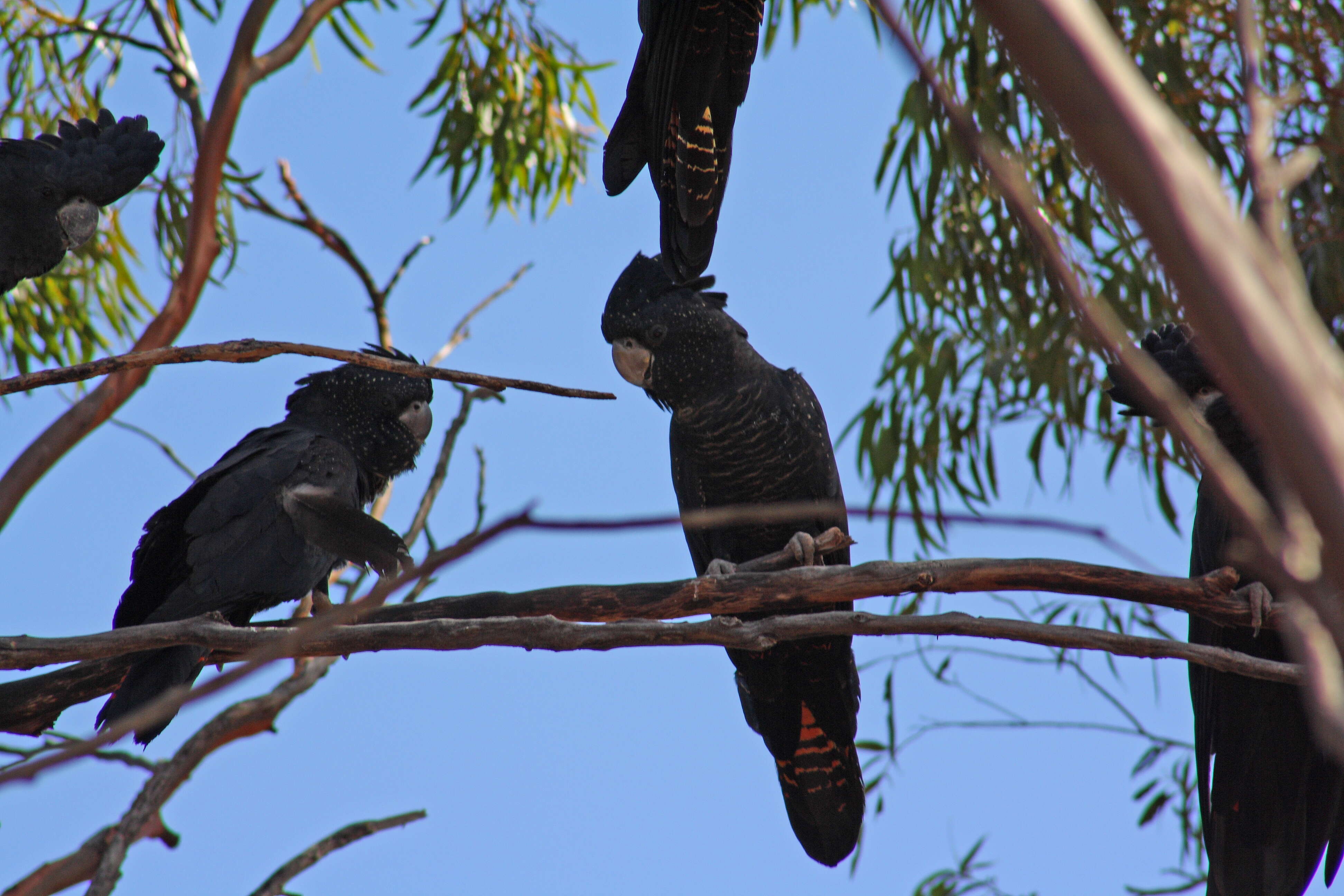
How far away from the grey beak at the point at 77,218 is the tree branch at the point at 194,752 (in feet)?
3.81

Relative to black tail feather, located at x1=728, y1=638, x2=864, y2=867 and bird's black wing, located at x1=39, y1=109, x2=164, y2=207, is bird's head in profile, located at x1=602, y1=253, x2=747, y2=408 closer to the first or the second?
black tail feather, located at x1=728, y1=638, x2=864, y2=867

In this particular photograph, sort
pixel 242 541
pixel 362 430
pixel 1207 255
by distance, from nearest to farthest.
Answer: pixel 1207 255 < pixel 242 541 < pixel 362 430

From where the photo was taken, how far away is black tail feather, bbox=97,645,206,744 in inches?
66.9

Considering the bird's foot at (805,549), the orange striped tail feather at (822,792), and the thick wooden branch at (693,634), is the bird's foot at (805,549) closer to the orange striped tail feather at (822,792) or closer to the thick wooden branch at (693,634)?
the thick wooden branch at (693,634)

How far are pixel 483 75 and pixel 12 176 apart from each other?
7.39 feet

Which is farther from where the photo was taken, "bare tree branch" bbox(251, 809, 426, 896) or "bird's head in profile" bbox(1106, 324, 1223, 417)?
"bare tree branch" bbox(251, 809, 426, 896)

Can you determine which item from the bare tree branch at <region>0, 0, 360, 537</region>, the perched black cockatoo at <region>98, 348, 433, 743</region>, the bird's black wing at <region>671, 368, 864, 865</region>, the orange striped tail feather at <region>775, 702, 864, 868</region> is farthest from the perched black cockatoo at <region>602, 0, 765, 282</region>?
the bare tree branch at <region>0, 0, 360, 537</region>

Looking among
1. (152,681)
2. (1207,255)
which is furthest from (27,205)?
(1207,255)

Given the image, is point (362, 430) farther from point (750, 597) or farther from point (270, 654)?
point (270, 654)

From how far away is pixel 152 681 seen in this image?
1711 mm

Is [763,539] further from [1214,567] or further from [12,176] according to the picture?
[12,176]

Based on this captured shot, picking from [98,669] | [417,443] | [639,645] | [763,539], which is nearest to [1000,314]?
[763,539]

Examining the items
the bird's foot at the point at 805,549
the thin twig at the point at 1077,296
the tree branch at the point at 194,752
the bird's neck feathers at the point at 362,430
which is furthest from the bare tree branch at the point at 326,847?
the thin twig at the point at 1077,296

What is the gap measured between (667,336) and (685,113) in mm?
637
